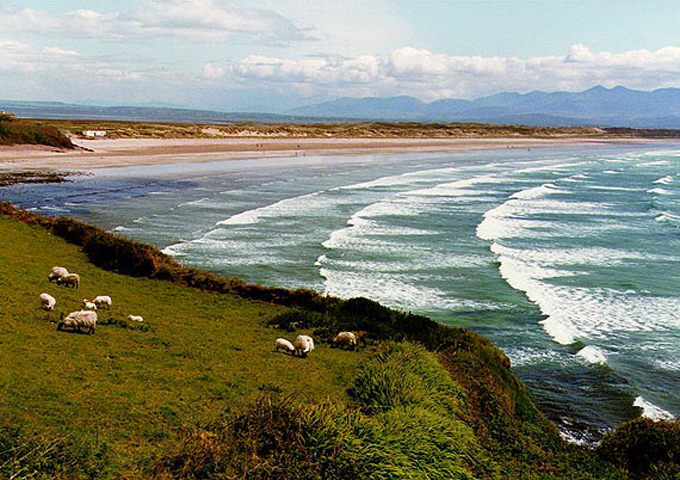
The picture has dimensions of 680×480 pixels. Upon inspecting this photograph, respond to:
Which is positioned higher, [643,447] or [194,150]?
[194,150]

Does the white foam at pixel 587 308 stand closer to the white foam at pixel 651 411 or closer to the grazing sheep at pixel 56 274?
the white foam at pixel 651 411

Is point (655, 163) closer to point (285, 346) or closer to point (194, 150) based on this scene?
Answer: point (194, 150)

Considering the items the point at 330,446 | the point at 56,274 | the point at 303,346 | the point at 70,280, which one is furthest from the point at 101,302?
the point at 330,446

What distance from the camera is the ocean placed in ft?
66.3

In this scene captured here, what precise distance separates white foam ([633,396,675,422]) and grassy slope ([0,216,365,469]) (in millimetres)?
7679

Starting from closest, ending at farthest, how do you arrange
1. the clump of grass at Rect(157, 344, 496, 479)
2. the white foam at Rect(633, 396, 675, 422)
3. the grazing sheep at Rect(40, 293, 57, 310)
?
1. the clump of grass at Rect(157, 344, 496, 479)
2. the grazing sheep at Rect(40, 293, 57, 310)
3. the white foam at Rect(633, 396, 675, 422)

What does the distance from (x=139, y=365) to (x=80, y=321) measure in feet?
8.59

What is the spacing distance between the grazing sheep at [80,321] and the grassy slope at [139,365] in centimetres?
27

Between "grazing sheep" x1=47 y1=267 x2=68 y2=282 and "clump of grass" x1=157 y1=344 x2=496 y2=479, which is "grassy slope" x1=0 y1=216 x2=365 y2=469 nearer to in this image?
"grazing sheep" x1=47 y1=267 x2=68 y2=282

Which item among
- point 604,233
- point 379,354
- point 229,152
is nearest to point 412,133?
point 229,152

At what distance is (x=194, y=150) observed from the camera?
4026 inches

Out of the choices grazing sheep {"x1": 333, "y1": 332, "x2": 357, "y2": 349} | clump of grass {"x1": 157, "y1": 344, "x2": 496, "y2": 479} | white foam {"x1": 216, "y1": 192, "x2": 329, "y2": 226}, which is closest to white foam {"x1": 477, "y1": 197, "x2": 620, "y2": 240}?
white foam {"x1": 216, "y1": 192, "x2": 329, "y2": 226}

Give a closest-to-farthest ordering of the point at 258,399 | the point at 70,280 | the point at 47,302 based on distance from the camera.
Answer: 1. the point at 258,399
2. the point at 47,302
3. the point at 70,280

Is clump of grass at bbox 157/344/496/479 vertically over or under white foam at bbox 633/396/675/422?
over
